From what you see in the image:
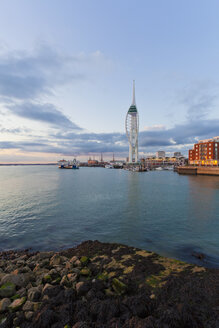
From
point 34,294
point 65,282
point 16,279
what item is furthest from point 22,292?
point 65,282

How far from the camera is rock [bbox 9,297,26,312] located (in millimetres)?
5750

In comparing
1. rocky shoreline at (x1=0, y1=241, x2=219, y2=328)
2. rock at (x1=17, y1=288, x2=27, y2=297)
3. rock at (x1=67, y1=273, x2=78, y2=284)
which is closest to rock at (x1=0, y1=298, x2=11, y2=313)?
rocky shoreline at (x1=0, y1=241, x2=219, y2=328)

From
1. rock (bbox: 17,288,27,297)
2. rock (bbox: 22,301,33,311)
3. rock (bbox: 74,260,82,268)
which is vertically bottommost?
rock (bbox: 74,260,82,268)

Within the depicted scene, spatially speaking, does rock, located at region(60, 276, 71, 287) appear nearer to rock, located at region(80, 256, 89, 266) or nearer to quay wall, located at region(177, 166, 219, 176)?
rock, located at region(80, 256, 89, 266)

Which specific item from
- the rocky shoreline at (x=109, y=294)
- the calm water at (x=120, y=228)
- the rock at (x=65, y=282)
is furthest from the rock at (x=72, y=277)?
the calm water at (x=120, y=228)

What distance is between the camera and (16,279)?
730 cm

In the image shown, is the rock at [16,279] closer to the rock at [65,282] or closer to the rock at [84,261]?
the rock at [65,282]

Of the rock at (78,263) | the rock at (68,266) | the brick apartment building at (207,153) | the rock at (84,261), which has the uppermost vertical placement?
the brick apartment building at (207,153)

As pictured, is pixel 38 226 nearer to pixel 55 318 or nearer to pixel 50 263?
pixel 50 263

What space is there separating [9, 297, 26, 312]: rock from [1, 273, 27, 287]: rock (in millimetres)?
1247

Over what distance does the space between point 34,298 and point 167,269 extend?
599 cm

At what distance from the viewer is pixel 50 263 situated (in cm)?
913

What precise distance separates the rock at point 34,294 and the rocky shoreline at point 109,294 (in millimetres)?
31

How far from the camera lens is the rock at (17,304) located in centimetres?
575
